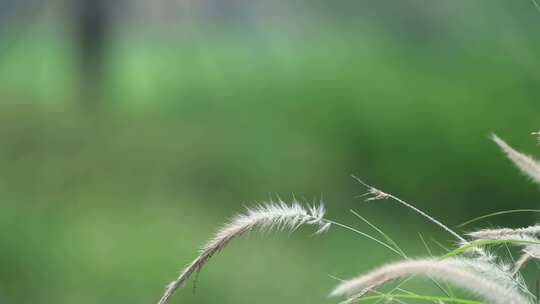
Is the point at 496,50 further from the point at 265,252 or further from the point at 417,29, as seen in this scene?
the point at 265,252

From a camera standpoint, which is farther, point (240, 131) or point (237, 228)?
point (240, 131)

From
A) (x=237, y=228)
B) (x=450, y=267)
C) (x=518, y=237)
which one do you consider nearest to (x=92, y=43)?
(x=237, y=228)

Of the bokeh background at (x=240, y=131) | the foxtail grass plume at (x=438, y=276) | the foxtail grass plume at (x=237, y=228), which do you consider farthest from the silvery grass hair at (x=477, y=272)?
the bokeh background at (x=240, y=131)

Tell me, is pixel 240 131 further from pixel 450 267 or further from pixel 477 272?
pixel 450 267

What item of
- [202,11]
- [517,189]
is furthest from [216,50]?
[517,189]

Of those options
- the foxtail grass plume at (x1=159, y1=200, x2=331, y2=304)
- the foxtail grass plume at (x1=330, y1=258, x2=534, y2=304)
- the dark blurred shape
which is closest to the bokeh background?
the dark blurred shape

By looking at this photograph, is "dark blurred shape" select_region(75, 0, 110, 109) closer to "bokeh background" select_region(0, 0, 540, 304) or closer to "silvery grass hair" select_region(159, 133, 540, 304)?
"bokeh background" select_region(0, 0, 540, 304)

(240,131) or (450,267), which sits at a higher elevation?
(450,267)
